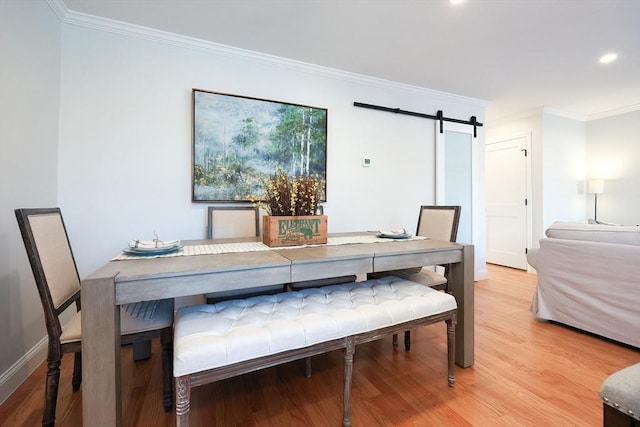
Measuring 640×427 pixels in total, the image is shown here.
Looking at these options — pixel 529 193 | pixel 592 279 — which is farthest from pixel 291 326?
pixel 529 193

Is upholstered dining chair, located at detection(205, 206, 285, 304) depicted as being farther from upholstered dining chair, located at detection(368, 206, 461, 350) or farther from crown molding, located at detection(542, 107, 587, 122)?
crown molding, located at detection(542, 107, 587, 122)

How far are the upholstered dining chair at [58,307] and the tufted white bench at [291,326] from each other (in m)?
0.17

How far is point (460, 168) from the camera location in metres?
3.73

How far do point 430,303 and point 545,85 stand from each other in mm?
3381

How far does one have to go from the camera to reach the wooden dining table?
102 centimetres

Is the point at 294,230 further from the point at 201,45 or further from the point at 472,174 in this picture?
the point at 472,174

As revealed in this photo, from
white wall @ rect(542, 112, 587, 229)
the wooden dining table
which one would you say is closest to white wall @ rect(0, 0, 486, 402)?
the wooden dining table

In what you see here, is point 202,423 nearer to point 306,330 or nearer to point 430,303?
point 306,330

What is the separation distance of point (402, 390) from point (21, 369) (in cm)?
220

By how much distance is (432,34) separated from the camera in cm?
232

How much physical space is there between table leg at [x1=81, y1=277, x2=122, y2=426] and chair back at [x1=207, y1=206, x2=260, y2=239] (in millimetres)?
1206

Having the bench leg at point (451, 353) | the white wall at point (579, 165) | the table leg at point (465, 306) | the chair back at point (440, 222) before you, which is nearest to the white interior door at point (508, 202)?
the white wall at point (579, 165)

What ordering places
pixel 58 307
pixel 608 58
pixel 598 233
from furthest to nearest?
pixel 608 58 < pixel 598 233 < pixel 58 307

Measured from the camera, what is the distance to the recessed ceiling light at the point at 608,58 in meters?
2.64
